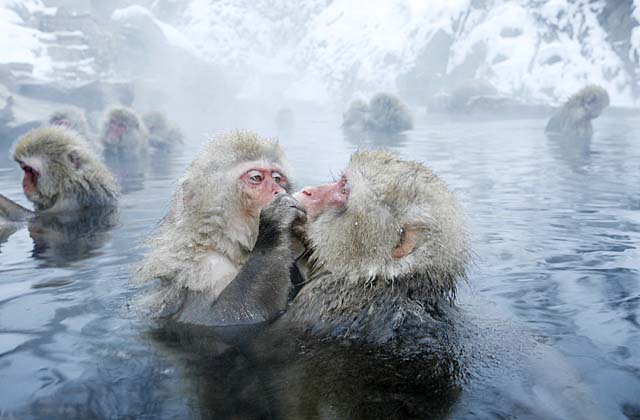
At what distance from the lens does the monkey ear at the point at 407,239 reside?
97.0 inches

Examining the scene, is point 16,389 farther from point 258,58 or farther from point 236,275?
point 258,58

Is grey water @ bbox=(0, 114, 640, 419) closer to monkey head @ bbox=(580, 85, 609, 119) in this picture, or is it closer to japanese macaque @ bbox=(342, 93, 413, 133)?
monkey head @ bbox=(580, 85, 609, 119)

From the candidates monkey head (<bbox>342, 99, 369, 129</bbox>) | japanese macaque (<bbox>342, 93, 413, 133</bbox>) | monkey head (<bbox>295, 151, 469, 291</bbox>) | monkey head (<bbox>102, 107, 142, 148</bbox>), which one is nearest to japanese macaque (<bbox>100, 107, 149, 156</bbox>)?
monkey head (<bbox>102, 107, 142, 148</bbox>)

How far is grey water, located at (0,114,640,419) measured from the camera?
2.06 metres

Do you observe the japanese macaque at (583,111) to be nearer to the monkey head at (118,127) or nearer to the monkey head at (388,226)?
the monkey head at (118,127)

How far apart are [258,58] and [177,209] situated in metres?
41.6

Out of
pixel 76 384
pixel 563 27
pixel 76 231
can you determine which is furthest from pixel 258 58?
pixel 76 384

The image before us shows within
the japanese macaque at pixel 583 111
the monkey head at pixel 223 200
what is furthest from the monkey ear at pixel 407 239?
the japanese macaque at pixel 583 111

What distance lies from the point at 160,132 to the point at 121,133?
1596 millimetres

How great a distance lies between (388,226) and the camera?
98.3 inches

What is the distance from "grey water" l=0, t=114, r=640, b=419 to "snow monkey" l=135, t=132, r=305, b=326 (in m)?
0.17

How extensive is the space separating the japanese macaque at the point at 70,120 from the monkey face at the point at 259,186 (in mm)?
7836

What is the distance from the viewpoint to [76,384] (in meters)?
2.27

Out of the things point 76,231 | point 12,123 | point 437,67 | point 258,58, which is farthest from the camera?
point 258,58
